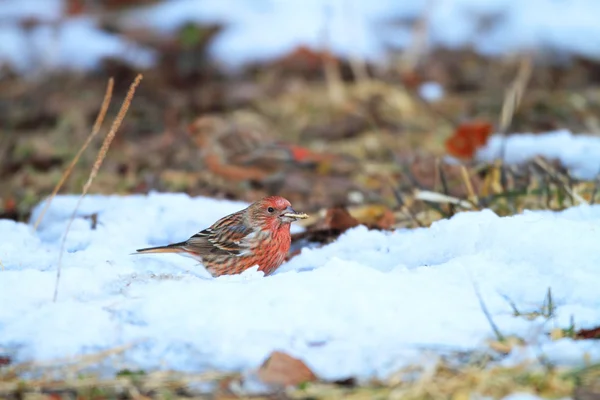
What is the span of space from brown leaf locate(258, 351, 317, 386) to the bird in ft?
5.04

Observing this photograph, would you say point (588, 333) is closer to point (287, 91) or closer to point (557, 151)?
point (557, 151)

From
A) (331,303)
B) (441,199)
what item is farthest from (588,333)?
(441,199)

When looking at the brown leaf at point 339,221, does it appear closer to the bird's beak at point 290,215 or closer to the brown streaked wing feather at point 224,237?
the bird's beak at point 290,215

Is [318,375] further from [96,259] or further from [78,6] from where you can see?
[78,6]

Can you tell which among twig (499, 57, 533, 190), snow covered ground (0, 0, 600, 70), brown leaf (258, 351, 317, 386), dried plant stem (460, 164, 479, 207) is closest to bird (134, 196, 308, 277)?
dried plant stem (460, 164, 479, 207)

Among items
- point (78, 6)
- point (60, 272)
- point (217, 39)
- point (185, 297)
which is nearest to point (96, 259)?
point (60, 272)

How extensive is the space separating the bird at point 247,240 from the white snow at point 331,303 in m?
0.46

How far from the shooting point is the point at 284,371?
8.80ft

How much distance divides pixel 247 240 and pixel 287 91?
15.8ft

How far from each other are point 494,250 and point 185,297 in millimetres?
1270

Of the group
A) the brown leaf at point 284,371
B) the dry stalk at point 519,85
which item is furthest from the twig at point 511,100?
the brown leaf at point 284,371

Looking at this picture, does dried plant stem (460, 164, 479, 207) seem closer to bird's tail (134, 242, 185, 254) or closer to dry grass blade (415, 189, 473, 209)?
dry grass blade (415, 189, 473, 209)

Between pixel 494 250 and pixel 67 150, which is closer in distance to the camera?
pixel 494 250

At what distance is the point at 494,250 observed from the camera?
3.54 m
